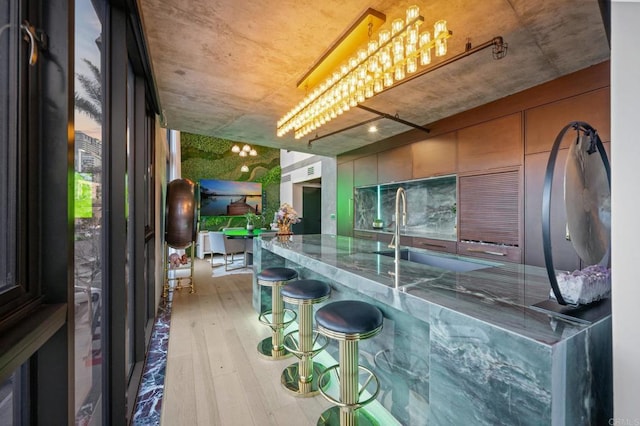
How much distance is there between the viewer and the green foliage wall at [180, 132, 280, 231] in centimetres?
876

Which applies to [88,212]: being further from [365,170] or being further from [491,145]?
[365,170]

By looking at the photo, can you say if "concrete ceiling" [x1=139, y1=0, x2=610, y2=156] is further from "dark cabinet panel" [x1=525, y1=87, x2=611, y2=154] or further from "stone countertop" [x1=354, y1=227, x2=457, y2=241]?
"stone countertop" [x1=354, y1=227, x2=457, y2=241]

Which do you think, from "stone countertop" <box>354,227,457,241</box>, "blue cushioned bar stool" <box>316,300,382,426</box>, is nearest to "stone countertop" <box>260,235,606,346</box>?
"blue cushioned bar stool" <box>316,300,382,426</box>

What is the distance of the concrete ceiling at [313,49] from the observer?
1.86 meters

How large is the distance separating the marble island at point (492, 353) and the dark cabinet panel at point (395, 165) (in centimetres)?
324

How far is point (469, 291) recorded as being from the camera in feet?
4.19

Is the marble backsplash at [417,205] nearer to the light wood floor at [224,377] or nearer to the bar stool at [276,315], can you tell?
the bar stool at [276,315]

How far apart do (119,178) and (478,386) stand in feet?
6.76

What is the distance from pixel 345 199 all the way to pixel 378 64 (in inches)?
169

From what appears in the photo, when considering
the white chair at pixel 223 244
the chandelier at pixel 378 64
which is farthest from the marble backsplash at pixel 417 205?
the white chair at pixel 223 244

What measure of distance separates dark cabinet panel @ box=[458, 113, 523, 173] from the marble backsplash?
1.35 feet

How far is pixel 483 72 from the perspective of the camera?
2721mm

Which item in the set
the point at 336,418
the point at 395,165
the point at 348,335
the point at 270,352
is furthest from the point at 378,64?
the point at 395,165

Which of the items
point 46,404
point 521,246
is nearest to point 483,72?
point 521,246
